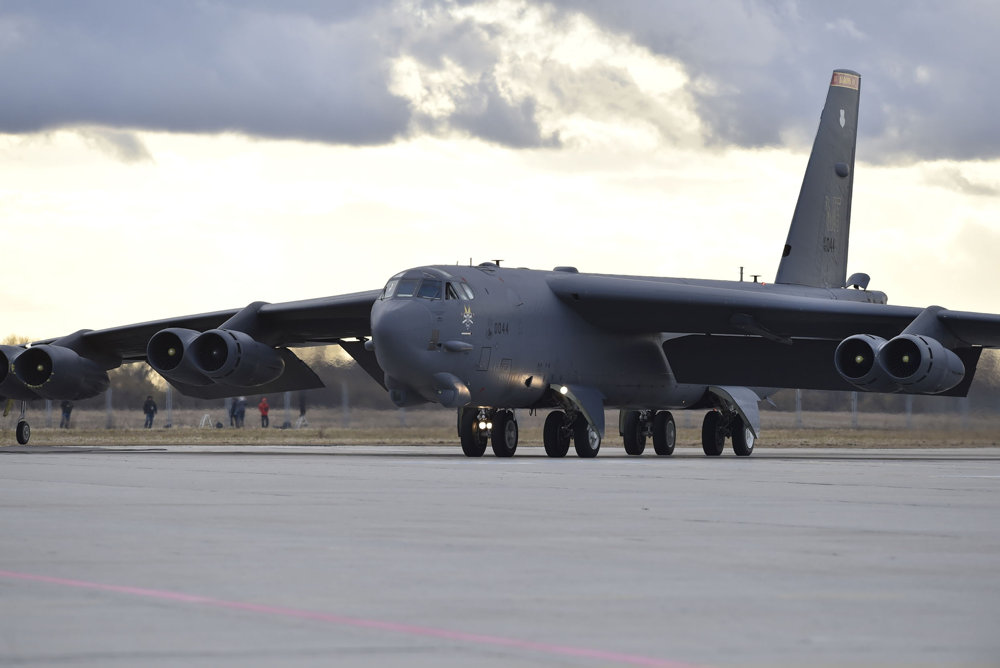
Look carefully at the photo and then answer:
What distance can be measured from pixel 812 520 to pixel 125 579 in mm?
5641

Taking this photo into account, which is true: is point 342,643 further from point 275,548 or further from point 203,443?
point 203,443

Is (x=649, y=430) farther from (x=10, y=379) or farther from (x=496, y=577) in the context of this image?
(x=496, y=577)

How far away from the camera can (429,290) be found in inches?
1008

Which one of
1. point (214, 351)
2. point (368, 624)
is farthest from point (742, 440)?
point (368, 624)

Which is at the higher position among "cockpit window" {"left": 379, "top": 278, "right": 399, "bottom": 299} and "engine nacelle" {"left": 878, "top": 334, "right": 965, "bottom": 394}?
"cockpit window" {"left": 379, "top": 278, "right": 399, "bottom": 299}

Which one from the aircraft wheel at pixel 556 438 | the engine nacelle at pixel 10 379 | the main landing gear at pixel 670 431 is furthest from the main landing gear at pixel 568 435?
the engine nacelle at pixel 10 379

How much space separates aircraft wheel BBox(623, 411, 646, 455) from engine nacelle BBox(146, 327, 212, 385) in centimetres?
820

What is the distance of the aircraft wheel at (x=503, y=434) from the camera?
26812 mm

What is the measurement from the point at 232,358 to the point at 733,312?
29.8 feet

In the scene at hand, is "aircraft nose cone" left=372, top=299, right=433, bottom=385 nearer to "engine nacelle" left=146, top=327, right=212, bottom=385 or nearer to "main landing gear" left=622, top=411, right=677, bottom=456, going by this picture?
"engine nacelle" left=146, top=327, right=212, bottom=385

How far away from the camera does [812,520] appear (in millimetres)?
11445

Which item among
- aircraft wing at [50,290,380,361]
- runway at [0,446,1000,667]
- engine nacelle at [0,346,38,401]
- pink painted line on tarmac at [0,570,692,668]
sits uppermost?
aircraft wing at [50,290,380,361]

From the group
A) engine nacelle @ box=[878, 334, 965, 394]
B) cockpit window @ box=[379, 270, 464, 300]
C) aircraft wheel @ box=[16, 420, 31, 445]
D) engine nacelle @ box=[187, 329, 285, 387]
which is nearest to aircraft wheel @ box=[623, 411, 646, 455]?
cockpit window @ box=[379, 270, 464, 300]

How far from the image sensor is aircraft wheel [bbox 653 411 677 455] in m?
31.1
